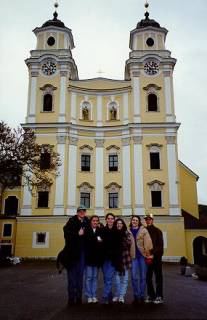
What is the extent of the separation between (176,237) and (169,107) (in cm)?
1231

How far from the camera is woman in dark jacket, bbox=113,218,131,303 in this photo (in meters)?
7.92

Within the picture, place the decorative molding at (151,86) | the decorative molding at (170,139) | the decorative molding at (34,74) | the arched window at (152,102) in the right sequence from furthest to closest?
the decorative molding at (34,74)
the decorative molding at (151,86)
the arched window at (152,102)
the decorative molding at (170,139)

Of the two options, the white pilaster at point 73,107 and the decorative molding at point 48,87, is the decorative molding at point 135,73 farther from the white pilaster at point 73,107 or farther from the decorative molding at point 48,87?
the decorative molding at point 48,87

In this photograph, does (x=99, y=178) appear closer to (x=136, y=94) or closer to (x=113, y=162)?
(x=113, y=162)

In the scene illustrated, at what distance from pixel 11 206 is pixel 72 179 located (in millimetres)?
7303

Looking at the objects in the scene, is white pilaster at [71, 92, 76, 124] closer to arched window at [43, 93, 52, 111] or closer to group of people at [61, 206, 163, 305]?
arched window at [43, 93, 52, 111]

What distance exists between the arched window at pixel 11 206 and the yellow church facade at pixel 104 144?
16 cm

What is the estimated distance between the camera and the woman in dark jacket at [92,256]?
313 inches

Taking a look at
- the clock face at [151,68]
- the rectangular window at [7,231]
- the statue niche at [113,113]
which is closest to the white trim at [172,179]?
the statue niche at [113,113]

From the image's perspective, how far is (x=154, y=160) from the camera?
3372 cm

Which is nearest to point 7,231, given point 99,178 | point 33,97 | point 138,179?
point 99,178

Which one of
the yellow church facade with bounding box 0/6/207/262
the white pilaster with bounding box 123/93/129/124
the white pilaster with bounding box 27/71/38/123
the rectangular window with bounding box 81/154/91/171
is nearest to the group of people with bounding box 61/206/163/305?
the yellow church facade with bounding box 0/6/207/262

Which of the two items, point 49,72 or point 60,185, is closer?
point 60,185

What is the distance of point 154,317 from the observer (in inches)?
256
